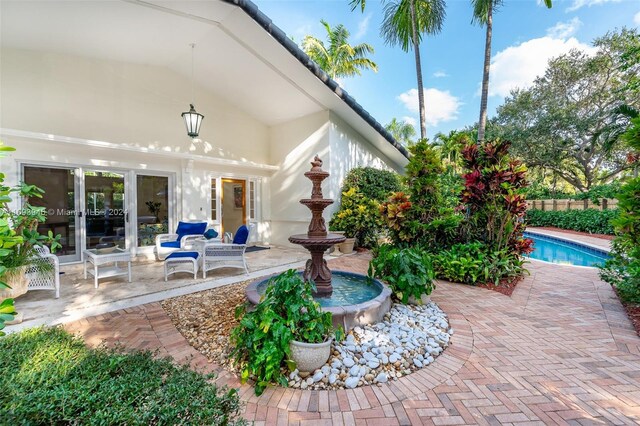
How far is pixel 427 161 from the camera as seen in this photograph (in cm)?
623

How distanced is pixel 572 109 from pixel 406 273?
18.4 m

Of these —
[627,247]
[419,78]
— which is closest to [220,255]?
[627,247]

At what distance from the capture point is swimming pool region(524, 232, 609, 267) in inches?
325

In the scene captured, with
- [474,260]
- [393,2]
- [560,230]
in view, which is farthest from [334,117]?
[560,230]

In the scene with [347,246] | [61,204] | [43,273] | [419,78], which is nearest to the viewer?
[43,273]

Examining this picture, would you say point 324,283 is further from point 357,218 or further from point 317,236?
point 357,218

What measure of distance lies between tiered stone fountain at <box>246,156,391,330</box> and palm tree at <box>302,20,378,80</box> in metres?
13.9

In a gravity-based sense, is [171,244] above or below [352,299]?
above

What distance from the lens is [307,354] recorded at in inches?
94.5

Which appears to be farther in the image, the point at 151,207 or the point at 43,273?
the point at 151,207

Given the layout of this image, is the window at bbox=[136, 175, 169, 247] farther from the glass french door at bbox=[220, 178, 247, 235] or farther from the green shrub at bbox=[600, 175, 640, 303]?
the green shrub at bbox=[600, 175, 640, 303]

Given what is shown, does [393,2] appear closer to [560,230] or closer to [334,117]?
[334,117]

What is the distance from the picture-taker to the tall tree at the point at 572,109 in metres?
14.3

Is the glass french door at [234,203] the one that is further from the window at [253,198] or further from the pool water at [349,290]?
the pool water at [349,290]
